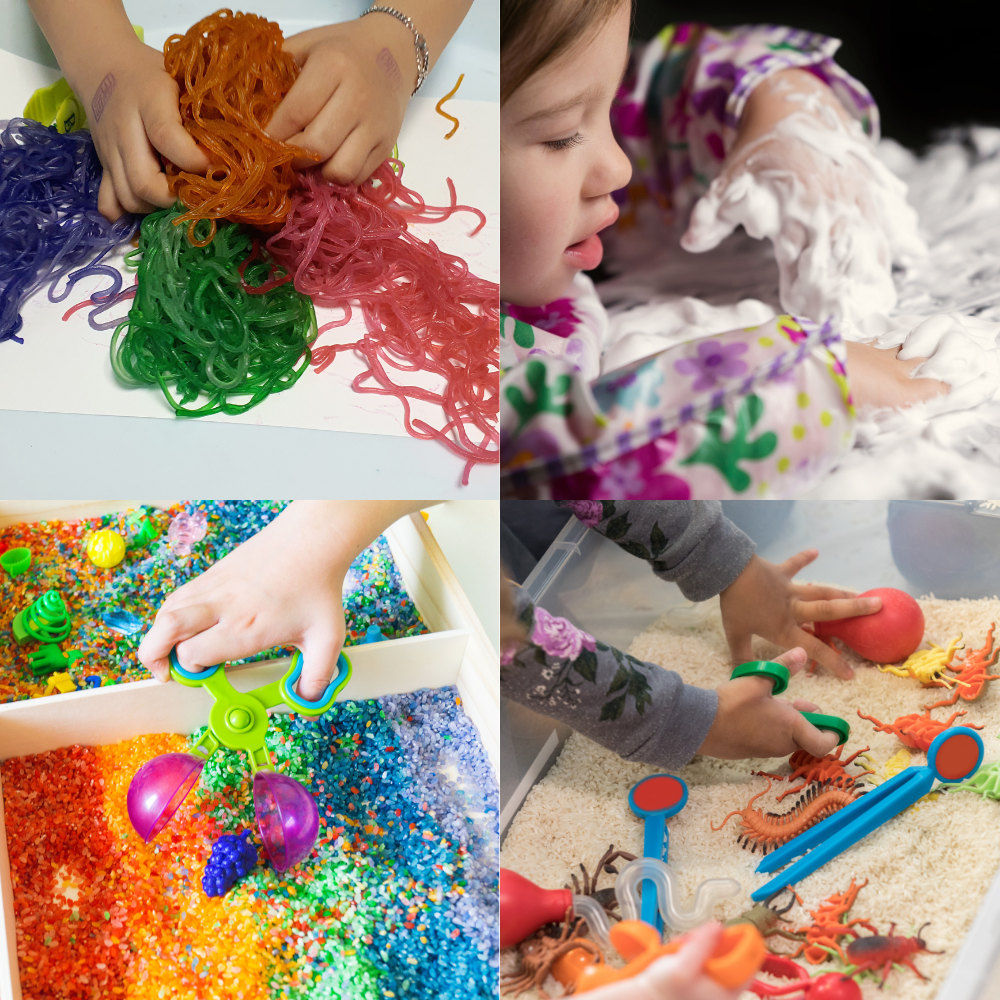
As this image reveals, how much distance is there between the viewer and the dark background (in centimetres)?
70

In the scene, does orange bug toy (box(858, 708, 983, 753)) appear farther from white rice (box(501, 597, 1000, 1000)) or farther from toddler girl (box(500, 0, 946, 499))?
toddler girl (box(500, 0, 946, 499))

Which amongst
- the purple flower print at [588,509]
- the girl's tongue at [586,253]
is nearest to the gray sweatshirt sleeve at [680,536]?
the purple flower print at [588,509]

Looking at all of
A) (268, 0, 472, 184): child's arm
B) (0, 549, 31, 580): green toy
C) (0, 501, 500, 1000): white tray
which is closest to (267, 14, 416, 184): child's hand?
(268, 0, 472, 184): child's arm

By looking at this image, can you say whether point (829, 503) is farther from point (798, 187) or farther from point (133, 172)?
point (133, 172)

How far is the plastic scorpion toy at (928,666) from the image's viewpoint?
0.58 m

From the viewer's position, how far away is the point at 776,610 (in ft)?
2.02

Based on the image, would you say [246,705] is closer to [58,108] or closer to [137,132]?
[137,132]

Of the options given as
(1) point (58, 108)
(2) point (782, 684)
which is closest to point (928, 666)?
(2) point (782, 684)

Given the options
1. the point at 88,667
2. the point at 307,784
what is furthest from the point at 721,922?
the point at 88,667

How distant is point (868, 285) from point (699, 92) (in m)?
0.23

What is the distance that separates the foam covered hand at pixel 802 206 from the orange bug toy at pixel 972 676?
30 cm

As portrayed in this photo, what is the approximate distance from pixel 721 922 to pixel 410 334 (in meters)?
0.47

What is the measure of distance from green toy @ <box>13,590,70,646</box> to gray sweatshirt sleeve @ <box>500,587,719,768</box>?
0.39 metres

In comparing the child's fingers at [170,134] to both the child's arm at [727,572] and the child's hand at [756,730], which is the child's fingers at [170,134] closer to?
the child's arm at [727,572]
